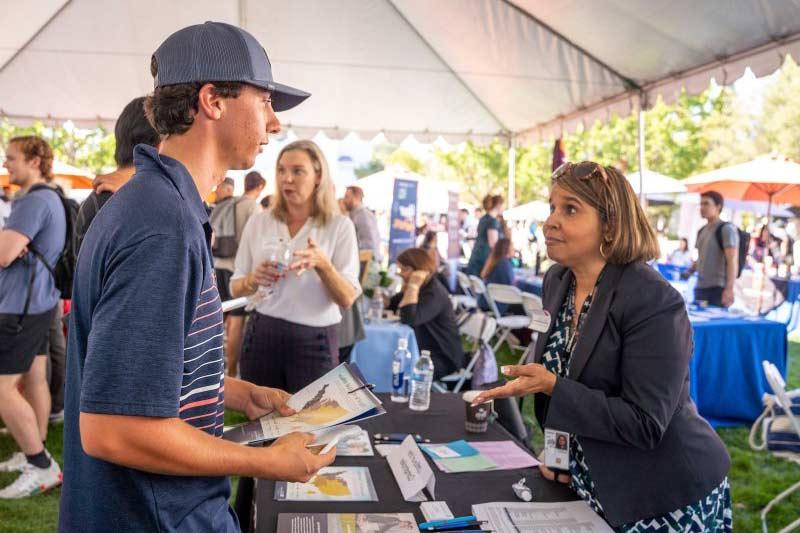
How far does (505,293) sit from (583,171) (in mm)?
5426

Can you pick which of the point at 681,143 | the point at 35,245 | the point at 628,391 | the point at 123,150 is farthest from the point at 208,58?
the point at 681,143

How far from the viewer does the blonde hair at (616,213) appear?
5.64 ft

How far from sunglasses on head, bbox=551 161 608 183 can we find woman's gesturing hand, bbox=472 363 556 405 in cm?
58

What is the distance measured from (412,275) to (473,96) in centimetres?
505

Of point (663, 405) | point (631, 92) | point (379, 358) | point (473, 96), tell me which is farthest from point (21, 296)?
point (473, 96)

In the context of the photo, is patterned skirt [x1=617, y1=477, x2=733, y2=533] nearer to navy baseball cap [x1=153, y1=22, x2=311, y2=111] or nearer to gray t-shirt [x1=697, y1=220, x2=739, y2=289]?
navy baseball cap [x1=153, y1=22, x2=311, y2=111]

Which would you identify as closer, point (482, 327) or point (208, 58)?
Result: point (208, 58)

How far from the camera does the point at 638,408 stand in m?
1.55

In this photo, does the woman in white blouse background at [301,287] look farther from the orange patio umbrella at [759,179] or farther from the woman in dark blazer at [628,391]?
the orange patio umbrella at [759,179]

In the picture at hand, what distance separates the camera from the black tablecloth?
1.56m

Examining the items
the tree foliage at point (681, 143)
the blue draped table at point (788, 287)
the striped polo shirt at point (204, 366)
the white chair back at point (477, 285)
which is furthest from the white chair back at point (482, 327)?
the tree foliage at point (681, 143)

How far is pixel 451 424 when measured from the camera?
231 centimetres

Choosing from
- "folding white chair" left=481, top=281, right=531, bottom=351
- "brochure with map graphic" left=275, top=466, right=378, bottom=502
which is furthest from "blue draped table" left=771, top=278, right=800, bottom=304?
"brochure with map graphic" left=275, top=466, right=378, bottom=502

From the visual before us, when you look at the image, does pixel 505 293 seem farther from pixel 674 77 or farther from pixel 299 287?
pixel 299 287
